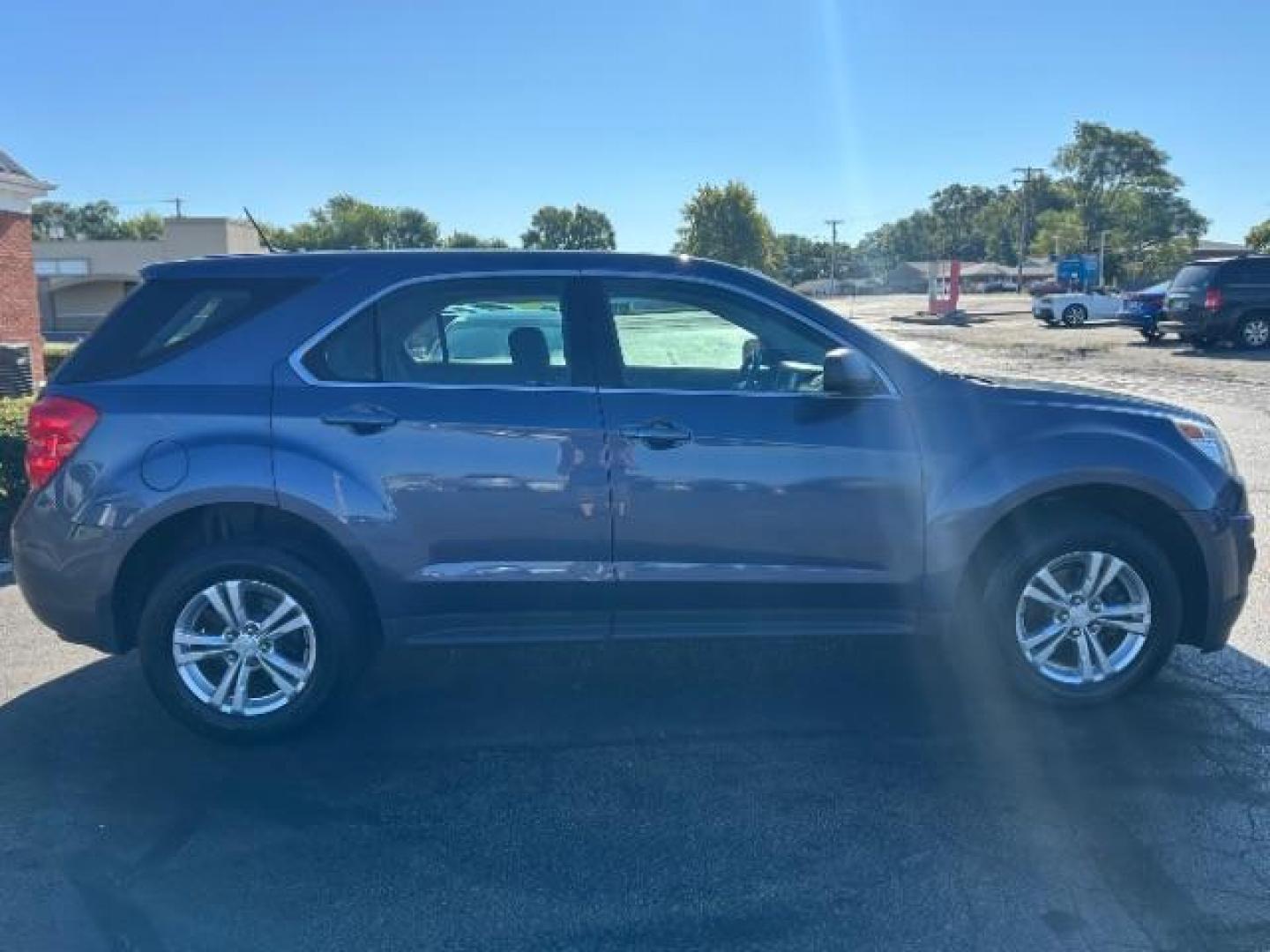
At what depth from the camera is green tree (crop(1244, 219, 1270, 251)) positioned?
57938 millimetres

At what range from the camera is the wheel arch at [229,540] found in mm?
4117

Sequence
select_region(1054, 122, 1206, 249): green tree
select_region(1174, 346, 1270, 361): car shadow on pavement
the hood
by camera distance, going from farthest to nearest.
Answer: select_region(1054, 122, 1206, 249): green tree, select_region(1174, 346, 1270, 361): car shadow on pavement, the hood

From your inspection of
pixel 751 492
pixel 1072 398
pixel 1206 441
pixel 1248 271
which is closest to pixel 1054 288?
pixel 1248 271

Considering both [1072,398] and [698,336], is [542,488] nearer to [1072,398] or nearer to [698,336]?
[698,336]

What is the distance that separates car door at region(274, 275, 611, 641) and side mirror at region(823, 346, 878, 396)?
0.90 meters

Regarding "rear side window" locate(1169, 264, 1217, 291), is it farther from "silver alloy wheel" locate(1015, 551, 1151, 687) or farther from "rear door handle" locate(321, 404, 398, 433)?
"rear door handle" locate(321, 404, 398, 433)

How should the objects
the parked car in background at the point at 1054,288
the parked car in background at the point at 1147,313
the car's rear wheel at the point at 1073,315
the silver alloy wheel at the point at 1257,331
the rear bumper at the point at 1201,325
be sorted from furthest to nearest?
the parked car in background at the point at 1054,288, the car's rear wheel at the point at 1073,315, the parked car in background at the point at 1147,313, the rear bumper at the point at 1201,325, the silver alloy wheel at the point at 1257,331

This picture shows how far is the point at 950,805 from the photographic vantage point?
12.0 feet

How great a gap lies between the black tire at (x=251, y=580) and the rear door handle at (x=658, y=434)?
1311 millimetres

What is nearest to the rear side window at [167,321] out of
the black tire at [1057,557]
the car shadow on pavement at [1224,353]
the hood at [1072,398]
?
the hood at [1072,398]

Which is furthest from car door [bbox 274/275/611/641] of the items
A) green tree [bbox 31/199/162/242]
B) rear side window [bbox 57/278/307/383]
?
green tree [bbox 31/199/162/242]

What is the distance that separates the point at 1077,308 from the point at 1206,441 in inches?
1405

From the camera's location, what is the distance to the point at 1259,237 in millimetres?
59312

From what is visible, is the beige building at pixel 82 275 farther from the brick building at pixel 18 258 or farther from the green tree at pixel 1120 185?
the green tree at pixel 1120 185
